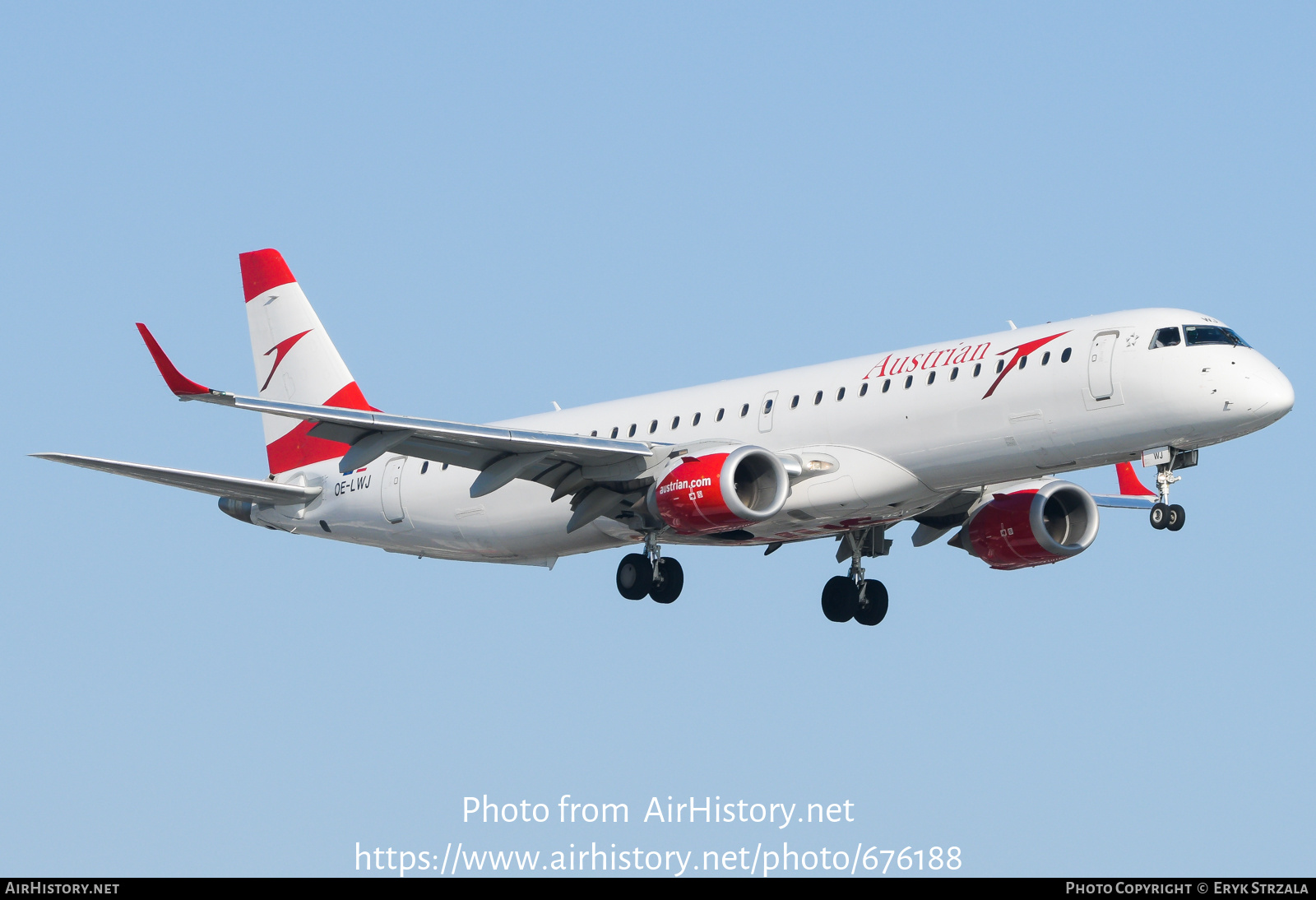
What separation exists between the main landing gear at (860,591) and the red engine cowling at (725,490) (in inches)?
245

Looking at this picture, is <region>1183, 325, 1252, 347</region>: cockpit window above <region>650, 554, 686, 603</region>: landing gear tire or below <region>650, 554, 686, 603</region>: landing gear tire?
above

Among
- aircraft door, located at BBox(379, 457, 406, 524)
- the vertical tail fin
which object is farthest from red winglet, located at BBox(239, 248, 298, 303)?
aircraft door, located at BBox(379, 457, 406, 524)

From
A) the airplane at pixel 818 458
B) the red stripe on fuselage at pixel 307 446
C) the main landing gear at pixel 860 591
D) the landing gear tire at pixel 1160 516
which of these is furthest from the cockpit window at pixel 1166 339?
the red stripe on fuselage at pixel 307 446

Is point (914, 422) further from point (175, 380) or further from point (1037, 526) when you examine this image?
point (175, 380)

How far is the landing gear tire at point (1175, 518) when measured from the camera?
107 ft

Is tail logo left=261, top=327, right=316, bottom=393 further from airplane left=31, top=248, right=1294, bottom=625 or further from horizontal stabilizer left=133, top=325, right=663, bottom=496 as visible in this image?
horizontal stabilizer left=133, top=325, right=663, bottom=496

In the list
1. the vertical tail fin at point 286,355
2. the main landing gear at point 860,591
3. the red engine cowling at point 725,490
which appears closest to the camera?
the red engine cowling at point 725,490

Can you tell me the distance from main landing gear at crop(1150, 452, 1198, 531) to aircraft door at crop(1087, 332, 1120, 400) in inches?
69.7

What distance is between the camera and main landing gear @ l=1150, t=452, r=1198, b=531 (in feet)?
107

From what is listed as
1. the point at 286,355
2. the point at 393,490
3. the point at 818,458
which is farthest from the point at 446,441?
the point at 286,355

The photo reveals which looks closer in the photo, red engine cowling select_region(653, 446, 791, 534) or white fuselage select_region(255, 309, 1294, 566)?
white fuselage select_region(255, 309, 1294, 566)

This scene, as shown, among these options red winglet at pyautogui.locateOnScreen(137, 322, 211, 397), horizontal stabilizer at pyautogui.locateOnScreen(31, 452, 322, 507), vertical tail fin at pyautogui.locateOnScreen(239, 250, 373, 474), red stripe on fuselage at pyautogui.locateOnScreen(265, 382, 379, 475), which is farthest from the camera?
vertical tail fin at pyautogui.locateOnScreen(239, 250, 373, 474)

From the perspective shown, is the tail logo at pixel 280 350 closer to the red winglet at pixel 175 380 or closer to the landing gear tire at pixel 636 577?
the landing gear tire at pixel 636 577

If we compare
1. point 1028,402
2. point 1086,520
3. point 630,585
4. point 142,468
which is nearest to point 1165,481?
point 1028,402
